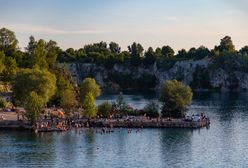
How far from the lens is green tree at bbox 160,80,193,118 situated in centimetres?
10250

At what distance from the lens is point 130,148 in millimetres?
77062

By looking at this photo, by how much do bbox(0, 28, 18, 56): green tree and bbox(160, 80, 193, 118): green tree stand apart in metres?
58.2

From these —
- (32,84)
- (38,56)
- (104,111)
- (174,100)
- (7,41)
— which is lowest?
(104,111)

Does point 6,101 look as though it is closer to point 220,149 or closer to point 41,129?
point 41,129

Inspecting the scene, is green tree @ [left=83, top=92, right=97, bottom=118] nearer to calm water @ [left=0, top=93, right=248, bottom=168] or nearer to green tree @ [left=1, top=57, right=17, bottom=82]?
calm water @ [left=0, top=93, right=248, bottom=168]

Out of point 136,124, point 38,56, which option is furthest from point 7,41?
point 136,124

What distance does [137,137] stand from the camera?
86.2 meters

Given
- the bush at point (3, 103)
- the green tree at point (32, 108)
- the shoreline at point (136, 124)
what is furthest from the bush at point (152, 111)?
the bush at point (3, 103)

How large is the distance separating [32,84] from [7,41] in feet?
182

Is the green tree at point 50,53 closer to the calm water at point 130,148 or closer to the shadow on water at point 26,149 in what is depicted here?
the calm water at point 130,148

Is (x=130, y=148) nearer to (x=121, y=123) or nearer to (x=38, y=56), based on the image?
(x=121, y=123)

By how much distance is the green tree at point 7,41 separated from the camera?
150950 millimetres

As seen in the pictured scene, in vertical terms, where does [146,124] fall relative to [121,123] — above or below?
below

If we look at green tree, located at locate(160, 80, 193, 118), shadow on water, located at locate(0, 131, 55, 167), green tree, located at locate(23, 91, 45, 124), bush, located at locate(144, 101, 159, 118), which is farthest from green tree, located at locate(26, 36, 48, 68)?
shadow on water, located at locate(0, 131, 55, 167)
